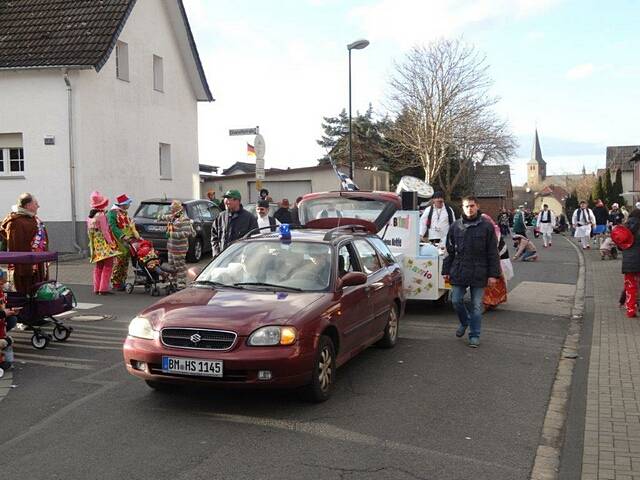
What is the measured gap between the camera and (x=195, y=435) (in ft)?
16.6

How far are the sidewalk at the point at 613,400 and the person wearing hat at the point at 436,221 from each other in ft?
9.25

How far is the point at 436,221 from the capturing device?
11.8 meters

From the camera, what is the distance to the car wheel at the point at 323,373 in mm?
5699

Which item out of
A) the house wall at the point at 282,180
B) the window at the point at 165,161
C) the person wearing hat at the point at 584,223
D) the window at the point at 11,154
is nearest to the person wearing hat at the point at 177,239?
the window at the point at 11,154

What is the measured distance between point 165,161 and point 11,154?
5.69 meters

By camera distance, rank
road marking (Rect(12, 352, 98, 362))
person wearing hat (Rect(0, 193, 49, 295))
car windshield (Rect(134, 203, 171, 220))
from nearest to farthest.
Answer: road marking (Rect(12, 352, 98, 362))
person wearing hat (Rect(0, 193, 49, 295))
car windshield (Rect(134, 203, 171, 220))

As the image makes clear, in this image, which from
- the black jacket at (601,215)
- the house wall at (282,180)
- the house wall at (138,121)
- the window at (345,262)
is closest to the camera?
the window at (345,262)

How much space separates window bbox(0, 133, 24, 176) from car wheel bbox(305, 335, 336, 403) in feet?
52.1

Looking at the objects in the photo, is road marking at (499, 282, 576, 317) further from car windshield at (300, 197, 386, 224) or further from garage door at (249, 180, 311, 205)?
garage door at (249, 180, 311, 205)

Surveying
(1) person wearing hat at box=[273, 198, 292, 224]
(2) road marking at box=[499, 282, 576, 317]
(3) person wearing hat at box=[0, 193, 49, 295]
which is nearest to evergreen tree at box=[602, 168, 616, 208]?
(2) road marking at box=[499, 282, 576, 317]

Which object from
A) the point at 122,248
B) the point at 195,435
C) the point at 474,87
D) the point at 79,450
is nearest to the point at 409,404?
the point at 195,435

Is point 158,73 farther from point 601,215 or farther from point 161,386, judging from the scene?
point 161,386

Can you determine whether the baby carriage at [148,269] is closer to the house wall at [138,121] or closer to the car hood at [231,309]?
the car hood at [231,309]

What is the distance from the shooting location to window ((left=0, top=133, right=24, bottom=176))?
19172 millimetres
